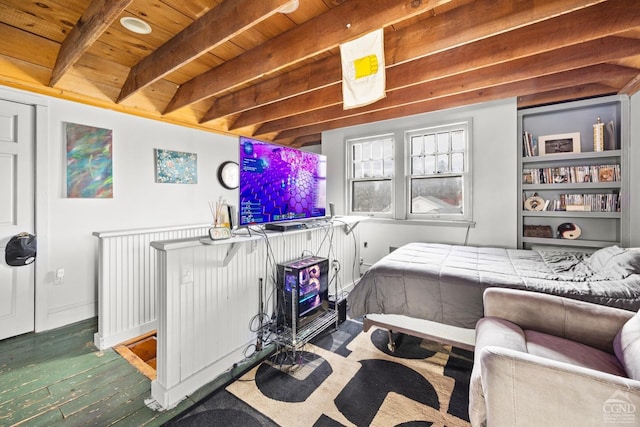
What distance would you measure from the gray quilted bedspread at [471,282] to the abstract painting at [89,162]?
2888 mm

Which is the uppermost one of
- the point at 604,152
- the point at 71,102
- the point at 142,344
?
the point at 71,102

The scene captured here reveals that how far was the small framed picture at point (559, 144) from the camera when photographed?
3.07 metres

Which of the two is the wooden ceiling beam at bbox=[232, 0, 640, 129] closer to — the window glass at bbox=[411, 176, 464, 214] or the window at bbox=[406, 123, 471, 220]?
the window at bbox=[406, 123, 471, 220]

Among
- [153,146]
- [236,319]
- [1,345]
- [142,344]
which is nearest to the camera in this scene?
[236,319]

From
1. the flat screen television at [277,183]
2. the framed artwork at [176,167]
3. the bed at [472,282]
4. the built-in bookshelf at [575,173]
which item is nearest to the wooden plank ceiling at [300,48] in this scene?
the built-in bookshelf at [575,173]

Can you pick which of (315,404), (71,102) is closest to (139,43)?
(71,102)

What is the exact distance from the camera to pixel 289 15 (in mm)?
1943

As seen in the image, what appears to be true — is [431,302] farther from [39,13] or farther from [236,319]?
[39,13]

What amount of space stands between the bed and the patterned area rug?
14.3 inches

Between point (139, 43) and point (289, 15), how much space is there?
1419 millimetres

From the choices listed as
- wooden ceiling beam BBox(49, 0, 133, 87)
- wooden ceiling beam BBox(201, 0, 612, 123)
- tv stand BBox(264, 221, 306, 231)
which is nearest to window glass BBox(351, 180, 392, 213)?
wooden ceiling beam BBox(201, 0, 612, 123)

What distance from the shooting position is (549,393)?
98 cm

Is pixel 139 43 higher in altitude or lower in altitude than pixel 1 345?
higher

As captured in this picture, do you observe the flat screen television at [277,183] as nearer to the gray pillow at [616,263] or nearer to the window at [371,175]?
the window at [371,175]
